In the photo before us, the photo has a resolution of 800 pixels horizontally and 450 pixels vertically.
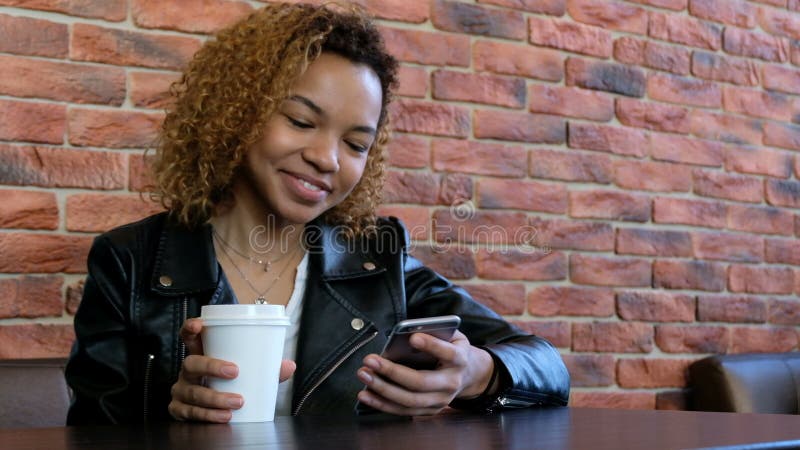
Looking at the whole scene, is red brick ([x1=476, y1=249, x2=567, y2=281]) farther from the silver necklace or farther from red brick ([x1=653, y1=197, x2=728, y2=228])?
the silver necklace

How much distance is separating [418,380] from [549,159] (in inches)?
47.2

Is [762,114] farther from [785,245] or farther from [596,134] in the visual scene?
[596,134]

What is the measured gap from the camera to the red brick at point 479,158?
2.01m

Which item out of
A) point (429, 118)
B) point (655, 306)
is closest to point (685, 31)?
point (655, 306)

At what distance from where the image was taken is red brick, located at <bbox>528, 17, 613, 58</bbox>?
7.04 feet

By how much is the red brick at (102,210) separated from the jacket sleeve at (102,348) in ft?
0.89

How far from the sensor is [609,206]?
2234mm

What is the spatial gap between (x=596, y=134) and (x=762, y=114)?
A: 1.87 feet

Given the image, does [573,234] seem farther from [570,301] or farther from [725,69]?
[725,69]

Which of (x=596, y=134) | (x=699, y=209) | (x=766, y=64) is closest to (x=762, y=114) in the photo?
(x=766, y=64)

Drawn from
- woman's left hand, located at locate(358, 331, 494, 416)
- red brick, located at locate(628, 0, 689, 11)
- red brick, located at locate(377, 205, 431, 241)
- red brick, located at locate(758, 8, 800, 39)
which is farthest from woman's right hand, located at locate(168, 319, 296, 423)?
red brick, located at locate(758, 8, 800, 39)

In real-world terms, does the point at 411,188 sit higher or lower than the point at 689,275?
higher

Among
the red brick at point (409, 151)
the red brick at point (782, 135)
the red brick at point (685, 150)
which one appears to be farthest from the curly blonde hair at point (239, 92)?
the red brick at point (782, 135)

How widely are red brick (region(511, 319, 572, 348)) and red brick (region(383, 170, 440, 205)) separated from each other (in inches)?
14.1
